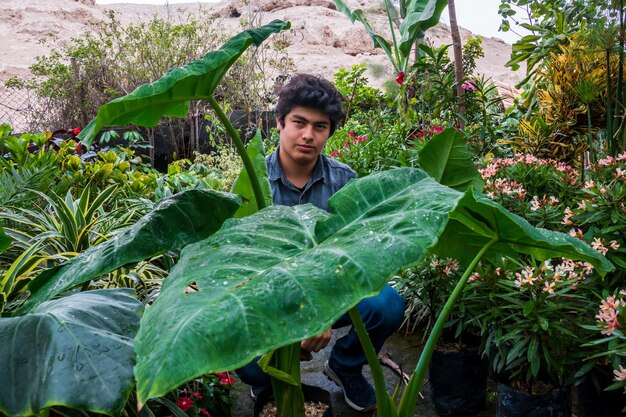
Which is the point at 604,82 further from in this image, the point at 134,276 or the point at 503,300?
the point at 134,276

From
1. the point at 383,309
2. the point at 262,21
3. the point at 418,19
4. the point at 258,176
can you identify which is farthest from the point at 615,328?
the point at 262,21

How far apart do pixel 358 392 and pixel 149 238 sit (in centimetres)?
143

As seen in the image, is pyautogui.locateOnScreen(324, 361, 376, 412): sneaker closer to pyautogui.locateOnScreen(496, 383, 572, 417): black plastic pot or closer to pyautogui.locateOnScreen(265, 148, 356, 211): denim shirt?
pyautogui.locateOnScreen(496, 383, 572, 417): black plastic pot

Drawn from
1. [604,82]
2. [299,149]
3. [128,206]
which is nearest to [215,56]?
[299,149]

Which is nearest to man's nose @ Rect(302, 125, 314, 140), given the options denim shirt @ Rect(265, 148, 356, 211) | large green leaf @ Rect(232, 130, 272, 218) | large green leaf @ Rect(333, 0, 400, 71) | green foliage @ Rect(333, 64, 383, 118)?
denim shirt @ Rect(265, 148, 356, 211)

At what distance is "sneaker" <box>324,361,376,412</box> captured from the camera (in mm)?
2357

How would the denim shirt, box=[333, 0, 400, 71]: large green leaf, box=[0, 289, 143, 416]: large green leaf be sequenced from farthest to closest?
box=[333, 0, 400, 71]: large green leaf, the denim shirt, box=[0, 289, 143, 416]: large green leaf

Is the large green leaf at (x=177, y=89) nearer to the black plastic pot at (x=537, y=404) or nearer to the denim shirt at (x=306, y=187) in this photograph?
the denim shirt at (x=306, y=187)

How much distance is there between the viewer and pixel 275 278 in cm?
79

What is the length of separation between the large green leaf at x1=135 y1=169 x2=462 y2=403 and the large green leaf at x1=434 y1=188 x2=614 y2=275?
0.13 metres

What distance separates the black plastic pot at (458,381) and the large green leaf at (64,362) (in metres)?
1.66

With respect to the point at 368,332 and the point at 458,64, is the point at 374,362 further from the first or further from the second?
the point at 458,64

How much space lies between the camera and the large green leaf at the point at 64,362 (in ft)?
2.66

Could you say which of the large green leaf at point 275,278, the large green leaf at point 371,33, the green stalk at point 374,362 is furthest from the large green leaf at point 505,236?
the large green leaf at point 371,33
